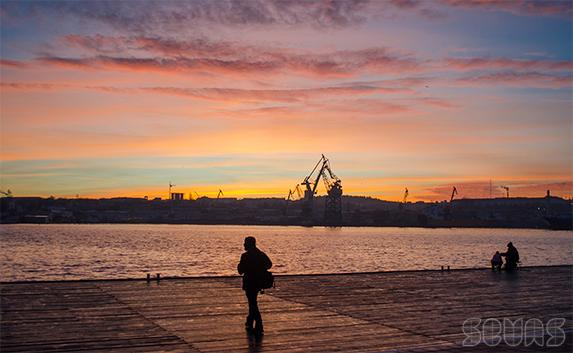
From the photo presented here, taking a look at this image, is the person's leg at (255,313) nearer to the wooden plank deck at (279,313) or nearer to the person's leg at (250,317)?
the person's leg at (250,317)

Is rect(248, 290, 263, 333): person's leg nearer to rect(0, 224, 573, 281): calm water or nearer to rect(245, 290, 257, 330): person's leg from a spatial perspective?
rect(245, 290, 257, 330): person's leg

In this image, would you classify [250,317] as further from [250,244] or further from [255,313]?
[250,244]

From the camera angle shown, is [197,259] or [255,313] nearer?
[255,313]

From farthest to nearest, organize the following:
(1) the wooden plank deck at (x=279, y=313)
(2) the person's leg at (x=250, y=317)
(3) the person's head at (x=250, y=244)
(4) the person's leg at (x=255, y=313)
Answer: (3) the person's head at (x=250, y=244) → (2) the person's leg at (x=250, y=317) → (4) the person's leg at (x=255, y=313) → (1) the wooden plank deck at (x=279, y=313)

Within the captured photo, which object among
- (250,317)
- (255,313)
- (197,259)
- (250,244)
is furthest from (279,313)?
(197,259)

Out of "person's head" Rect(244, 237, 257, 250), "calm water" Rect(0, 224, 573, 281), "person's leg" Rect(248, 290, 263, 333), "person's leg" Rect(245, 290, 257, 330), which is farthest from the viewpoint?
"calm water" Rect(0, 224, 573, 281)

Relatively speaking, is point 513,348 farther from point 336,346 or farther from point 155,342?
point 155,342

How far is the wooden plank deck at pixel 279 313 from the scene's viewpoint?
32.0 ft

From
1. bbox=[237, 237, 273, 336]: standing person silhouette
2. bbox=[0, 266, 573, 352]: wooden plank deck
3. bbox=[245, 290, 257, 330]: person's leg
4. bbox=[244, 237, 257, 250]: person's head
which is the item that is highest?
bbox=[244, 237, 257, 250]: person's head

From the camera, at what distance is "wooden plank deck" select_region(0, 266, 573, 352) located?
9.77m

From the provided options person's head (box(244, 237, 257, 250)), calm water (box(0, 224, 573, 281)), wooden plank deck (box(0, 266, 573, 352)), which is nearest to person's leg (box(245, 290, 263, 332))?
wooden plank deck (box(0, 266, 573, 352))

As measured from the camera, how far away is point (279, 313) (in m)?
12.6

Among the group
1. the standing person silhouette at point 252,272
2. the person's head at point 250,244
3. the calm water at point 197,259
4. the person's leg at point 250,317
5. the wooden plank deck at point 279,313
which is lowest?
the calm water at point 197,259

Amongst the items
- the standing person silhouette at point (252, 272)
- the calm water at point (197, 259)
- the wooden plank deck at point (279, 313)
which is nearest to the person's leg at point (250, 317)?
the standing person silhouette at point (252, 272)
